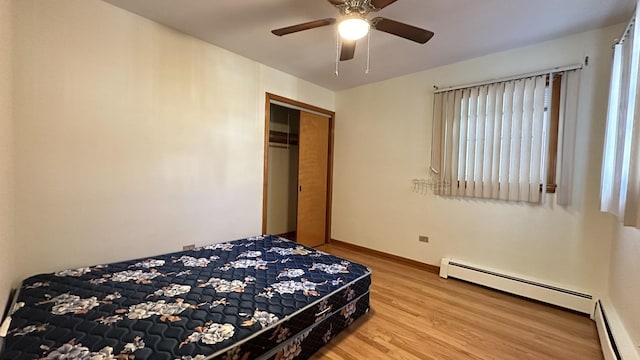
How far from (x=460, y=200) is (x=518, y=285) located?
1.01m

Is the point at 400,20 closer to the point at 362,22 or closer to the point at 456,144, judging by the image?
the point at 362,22

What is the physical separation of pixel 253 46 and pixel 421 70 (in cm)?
215

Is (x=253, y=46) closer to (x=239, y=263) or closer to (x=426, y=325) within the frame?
(x=239, y=263)

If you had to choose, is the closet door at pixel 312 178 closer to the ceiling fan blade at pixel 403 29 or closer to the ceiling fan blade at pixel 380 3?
the ceiling fan blade at pixel 403 29

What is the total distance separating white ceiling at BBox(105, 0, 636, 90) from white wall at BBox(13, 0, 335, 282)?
32 centimetres

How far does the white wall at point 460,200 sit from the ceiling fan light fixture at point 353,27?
1.91 meters

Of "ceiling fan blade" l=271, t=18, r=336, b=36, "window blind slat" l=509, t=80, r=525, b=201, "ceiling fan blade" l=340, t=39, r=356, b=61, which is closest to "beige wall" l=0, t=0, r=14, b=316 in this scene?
"ceiling fan blade" l=271, t=18, r=336, b=36

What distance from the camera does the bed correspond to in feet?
3.91

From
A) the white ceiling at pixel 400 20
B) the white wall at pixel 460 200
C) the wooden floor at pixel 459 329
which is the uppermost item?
the white ceiling at pixel 400 20

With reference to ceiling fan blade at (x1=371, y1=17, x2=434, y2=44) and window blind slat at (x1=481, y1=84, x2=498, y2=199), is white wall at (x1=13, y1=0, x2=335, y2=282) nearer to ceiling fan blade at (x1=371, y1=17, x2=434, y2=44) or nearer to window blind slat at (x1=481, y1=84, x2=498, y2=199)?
ceiling fan blade at (x1=371, y1=17, x2=434, y2=44)

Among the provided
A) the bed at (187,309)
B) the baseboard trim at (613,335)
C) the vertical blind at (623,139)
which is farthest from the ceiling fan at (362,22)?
the baseboard trim at (613,335)

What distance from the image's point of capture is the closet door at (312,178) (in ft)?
12.9

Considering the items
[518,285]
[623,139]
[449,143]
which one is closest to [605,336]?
[518,285]

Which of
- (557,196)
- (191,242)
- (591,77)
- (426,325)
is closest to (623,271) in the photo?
(557,196)
